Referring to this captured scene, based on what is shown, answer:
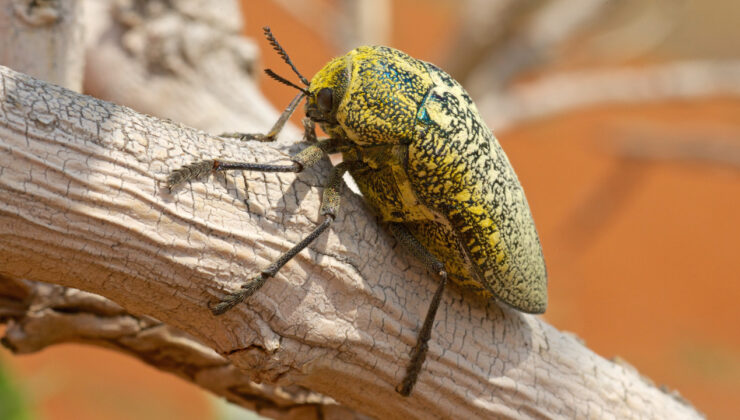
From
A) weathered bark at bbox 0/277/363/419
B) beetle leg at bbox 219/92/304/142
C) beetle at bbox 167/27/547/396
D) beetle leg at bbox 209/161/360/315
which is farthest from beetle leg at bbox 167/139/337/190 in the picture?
weathered bark at bbox 0/277/363/419

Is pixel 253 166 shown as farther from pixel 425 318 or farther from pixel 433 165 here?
pixel 425 318

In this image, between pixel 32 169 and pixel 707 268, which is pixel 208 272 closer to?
pixel 32 169

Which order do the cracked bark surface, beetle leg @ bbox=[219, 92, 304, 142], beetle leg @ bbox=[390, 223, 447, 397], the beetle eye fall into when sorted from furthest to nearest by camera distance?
beetle leg @ bbox=[219, 92, 304, 142] < the beetle eye < beetle leg @ bbox=[390, 223, 447, 397] < the cracked bark surface

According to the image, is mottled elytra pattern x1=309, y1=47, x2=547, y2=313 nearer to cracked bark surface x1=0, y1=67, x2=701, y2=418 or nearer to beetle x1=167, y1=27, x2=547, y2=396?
beetle x1=167, y1=27, x2=547, y2=396

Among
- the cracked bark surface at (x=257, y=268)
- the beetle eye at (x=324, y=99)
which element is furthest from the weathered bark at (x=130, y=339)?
the beetle eye at (x=324, y=99)

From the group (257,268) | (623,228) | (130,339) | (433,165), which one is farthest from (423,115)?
(623,228)

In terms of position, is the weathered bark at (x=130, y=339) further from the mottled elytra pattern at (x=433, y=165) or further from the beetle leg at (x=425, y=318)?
the mottled elytra pattern at (x=433, y=165)

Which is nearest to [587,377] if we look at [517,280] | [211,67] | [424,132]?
[517,280]
